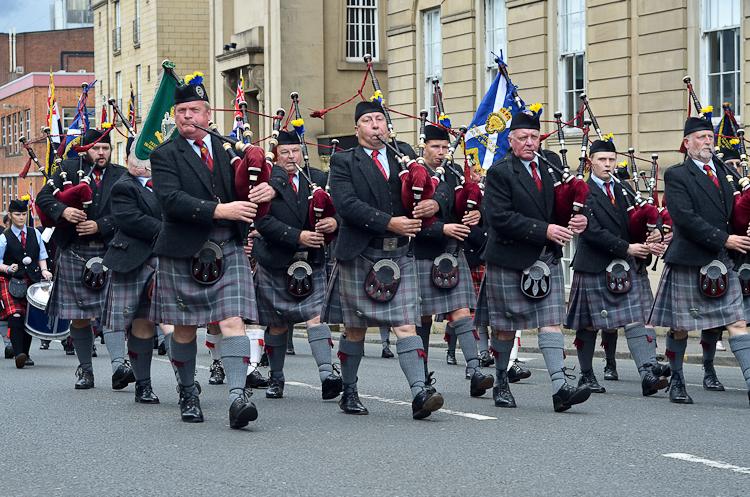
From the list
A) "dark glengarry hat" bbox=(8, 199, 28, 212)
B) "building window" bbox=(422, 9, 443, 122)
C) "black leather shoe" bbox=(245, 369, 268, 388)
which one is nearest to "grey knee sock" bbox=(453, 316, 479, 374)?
"black leather shoe" bbox=(245, 369, 268, 388)

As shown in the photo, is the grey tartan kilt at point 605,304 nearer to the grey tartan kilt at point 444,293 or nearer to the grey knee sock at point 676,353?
the grey knee sock at point 676,353

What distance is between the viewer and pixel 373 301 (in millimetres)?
7230

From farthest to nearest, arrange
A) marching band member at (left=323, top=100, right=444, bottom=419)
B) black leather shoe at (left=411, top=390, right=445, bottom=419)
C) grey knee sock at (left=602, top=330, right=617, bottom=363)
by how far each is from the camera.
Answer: grey knee sock at (left=602, top=330, right=617, bottom=363)
marching band member at (left=323, top=100, right=444, bottom=419)
black leather shoe at (left=411, top=390, right=445, bottom=419)

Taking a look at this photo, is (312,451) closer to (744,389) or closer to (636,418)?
(636,418)

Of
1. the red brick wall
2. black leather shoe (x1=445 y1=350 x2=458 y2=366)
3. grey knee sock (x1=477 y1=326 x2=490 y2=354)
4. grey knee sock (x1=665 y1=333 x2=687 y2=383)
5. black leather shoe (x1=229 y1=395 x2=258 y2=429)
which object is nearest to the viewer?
black leather shoe (x1=229 y1=395 x2=258 y2=429)

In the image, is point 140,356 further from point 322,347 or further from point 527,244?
point 527,244

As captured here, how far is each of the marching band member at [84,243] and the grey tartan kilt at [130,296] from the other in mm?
657

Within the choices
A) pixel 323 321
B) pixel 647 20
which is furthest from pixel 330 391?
pixel 647 20

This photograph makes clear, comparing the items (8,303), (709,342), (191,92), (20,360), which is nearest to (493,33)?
(8,303)

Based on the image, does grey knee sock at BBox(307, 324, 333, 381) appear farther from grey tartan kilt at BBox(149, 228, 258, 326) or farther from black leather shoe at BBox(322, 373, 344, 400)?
grey tartan kilt at BBox(149, 228, 258, 326)

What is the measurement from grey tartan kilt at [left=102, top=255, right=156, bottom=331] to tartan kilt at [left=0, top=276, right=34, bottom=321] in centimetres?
435

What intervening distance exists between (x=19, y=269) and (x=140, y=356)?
5.31 meters

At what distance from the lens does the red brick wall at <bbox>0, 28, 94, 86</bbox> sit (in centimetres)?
6856

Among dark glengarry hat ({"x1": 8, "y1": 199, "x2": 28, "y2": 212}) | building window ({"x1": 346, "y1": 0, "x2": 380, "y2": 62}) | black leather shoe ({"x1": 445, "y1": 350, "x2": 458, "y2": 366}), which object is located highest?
building window ({"x1": 346, "y1": 0, "x2": 380, "y2": 62})
